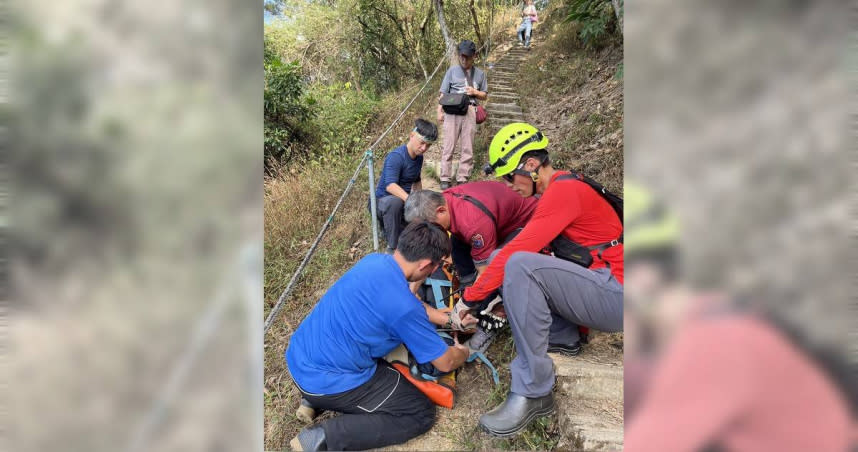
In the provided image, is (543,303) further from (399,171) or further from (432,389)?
(399,171)

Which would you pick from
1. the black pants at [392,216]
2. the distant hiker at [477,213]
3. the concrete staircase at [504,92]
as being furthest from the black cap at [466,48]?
the distant hiker at [477,213]

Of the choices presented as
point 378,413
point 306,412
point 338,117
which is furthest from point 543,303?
point 338,117

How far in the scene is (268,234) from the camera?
5.59m

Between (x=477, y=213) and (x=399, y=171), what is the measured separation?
1.52m

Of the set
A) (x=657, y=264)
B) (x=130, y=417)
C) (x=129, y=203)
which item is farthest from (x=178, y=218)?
(x=657, y=264)

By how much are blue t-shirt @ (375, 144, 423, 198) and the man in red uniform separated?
6.98 feet

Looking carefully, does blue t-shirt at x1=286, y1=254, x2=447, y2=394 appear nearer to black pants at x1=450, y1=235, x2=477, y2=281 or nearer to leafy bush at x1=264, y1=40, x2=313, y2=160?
black pants at x1=450, y1=235, x2=477, y2=281

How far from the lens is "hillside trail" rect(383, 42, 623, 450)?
1893 mm

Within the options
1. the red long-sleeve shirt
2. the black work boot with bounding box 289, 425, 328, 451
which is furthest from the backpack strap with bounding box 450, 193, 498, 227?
the black work boot with bounding box 289, 425, 328, 451

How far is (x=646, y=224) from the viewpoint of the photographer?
0.69m

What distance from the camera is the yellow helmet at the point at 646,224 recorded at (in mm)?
648

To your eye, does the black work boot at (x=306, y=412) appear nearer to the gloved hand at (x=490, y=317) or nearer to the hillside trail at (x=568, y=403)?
the hillside trail at (x=568, y=403)

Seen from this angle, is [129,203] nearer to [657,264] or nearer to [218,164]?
[218,164]

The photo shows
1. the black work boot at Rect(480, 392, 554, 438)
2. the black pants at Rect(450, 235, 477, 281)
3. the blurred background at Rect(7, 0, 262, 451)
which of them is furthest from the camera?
the black pants at Rect(450, 235, 477, 281)
